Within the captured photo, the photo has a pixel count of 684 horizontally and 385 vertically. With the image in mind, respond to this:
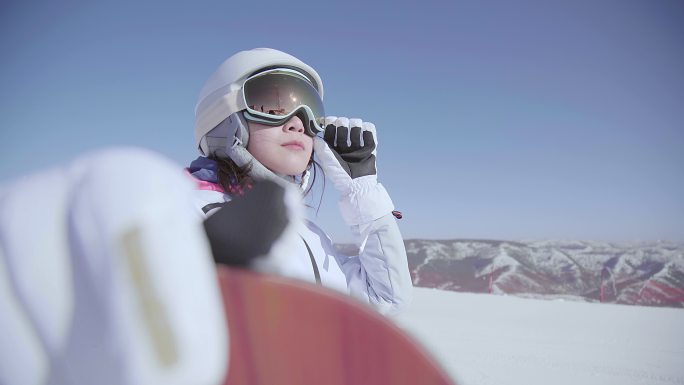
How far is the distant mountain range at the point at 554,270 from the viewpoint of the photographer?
38.1 feet

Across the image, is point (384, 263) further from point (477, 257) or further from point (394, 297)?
point (477, 257)

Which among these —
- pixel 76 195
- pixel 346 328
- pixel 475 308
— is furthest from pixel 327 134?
pixel 475 308

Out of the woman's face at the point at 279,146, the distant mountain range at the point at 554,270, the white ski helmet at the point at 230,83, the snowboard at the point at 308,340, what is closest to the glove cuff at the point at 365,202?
the woman's face at the point at 279,146

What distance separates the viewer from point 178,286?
364 mm

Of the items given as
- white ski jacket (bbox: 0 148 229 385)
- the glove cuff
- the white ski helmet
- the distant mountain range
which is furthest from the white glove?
the distant mountain range

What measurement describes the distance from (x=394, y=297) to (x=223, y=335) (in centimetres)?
144

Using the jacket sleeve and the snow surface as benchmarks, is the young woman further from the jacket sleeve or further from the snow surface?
the snow surface

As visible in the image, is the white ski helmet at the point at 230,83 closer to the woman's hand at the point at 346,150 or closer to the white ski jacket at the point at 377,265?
the woman's hand at the point at 346,150

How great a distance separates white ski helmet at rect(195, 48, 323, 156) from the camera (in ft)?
5.48

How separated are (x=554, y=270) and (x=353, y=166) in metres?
15.3

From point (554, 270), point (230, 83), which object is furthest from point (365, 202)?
point (554, 270)

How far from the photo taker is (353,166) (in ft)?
6.20

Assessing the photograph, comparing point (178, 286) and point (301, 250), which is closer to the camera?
point (178, 286)

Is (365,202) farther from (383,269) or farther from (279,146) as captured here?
(279,146)
